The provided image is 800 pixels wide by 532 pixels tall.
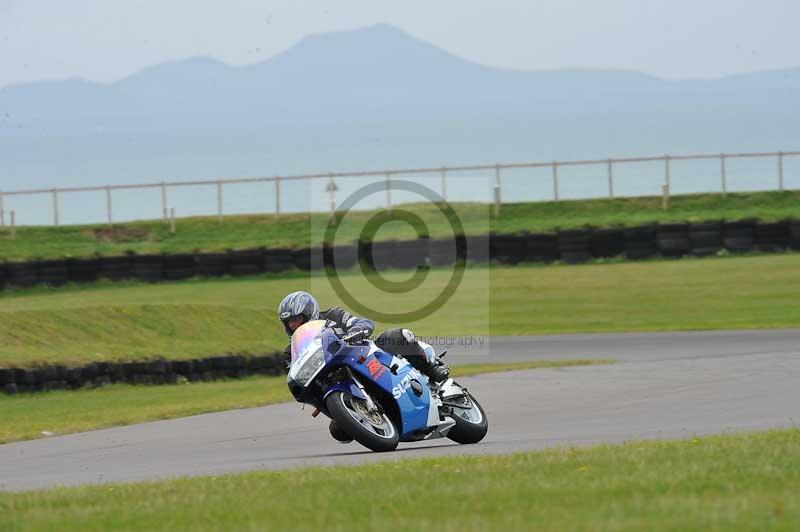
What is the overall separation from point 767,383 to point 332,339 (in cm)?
664

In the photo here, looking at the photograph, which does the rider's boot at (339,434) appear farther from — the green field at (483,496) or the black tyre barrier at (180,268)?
the black tyre barrier at (180,268)

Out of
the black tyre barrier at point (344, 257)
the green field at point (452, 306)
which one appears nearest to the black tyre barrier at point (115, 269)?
the green field at point (452, 306)

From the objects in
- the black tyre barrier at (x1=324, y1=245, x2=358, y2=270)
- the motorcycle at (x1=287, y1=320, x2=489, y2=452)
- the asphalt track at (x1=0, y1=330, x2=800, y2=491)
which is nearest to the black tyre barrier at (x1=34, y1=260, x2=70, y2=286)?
the black tyre barrier at (x1=324, y1=245, x2=358, y2=270)

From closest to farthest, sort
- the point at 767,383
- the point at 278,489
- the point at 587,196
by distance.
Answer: the point at 278,489, the point at 767,383, the point at 587,196

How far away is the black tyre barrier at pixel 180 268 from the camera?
3612 cm

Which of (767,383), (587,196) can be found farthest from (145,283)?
(767,383)

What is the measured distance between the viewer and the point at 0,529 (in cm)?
750

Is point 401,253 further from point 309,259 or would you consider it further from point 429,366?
point 429,366

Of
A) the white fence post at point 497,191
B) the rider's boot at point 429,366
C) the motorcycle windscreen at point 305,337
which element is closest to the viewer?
the motorcycle windscreen at point 305,337

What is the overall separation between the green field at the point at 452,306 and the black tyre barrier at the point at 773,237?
343mm

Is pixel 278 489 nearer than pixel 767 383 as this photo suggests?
Yes

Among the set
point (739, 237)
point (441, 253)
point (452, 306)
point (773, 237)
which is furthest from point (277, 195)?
point (773, 237)

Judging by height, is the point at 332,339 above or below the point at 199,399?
above

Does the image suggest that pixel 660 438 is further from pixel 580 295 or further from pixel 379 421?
pixel 580 295
